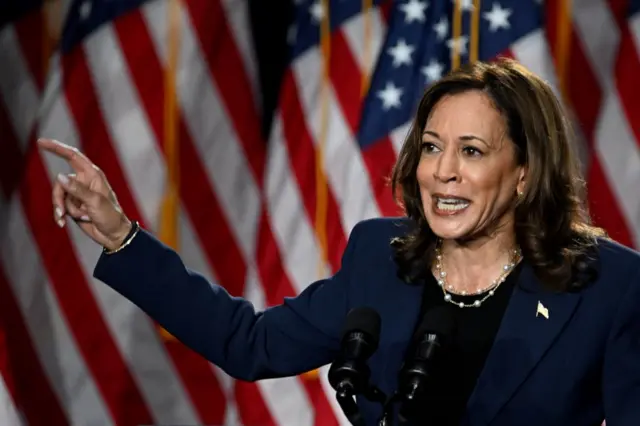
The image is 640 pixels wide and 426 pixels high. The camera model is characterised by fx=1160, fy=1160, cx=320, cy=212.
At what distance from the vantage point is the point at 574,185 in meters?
1.79

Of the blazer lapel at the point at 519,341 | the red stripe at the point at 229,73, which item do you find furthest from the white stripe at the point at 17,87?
the blazer lapel at the point at 519,341

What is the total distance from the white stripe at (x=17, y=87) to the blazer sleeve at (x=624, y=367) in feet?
6.91

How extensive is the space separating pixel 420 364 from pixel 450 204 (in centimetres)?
44

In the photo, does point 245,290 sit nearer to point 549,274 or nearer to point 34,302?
point 34,302

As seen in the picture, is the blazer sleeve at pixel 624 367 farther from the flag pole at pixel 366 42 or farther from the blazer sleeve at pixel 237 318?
the flag pole at pixel 366 42

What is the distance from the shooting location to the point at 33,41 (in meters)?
3.35

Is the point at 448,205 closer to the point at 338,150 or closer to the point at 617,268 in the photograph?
the point at 617,268

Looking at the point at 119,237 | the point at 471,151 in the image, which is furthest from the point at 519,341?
the point at 119,237

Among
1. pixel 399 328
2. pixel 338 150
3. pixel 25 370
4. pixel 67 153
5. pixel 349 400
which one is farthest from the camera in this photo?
pixel 25 370

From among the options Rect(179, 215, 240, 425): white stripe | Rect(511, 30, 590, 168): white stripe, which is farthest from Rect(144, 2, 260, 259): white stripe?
Rect(511, 30, 590, 168): white stripe

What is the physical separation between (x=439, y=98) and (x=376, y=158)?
117 centimetres

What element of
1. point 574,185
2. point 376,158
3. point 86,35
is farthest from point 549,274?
point 86,35

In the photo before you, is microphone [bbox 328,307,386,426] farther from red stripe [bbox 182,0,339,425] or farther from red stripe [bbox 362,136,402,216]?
red stripe [bbox 182,0,339,425]

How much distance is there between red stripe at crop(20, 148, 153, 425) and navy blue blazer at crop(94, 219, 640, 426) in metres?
1.32
